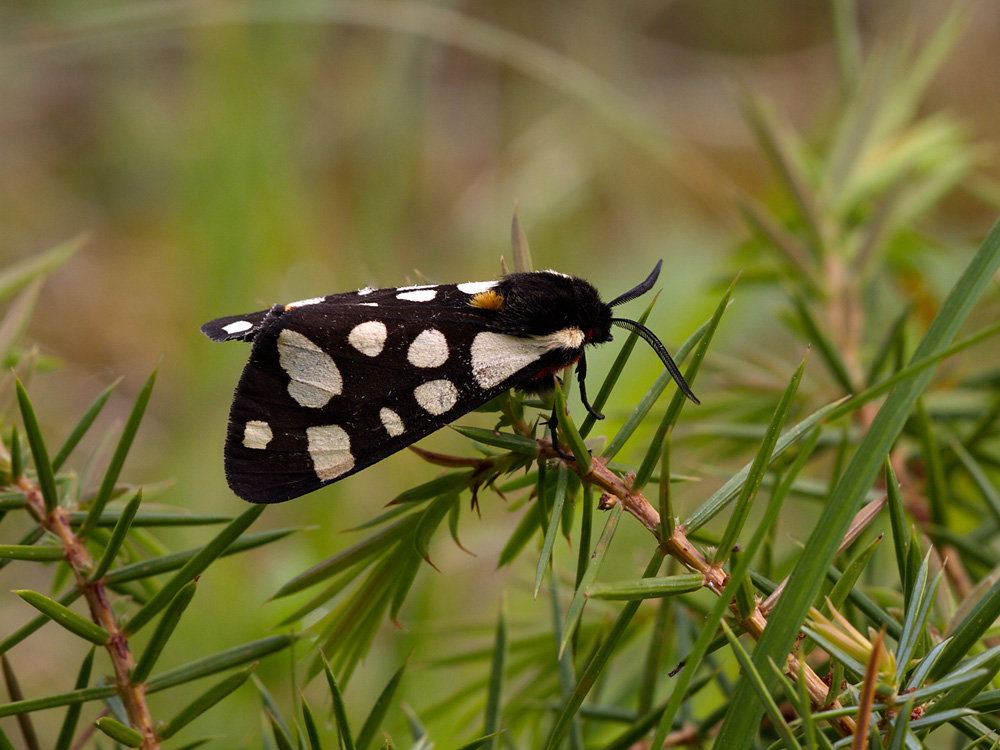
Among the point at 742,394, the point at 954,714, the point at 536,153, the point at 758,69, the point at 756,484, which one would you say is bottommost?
the point at 954,714

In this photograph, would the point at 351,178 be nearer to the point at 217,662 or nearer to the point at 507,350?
the point at 507,350

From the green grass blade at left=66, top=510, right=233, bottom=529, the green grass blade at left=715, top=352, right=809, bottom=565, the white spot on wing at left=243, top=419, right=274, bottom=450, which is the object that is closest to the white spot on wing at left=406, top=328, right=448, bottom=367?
the white spot on wing at left=243, top=419, right=274, bottom=450

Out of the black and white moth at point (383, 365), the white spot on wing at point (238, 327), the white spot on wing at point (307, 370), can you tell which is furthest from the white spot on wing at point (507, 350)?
the white spot on wing at point (238, 327)

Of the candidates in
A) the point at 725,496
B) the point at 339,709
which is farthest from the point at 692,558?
the point at 339,709

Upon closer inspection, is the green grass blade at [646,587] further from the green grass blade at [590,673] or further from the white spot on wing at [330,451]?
the white spot on wing at [330,451]

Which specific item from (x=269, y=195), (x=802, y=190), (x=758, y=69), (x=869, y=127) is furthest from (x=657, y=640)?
(x=758, y=69)

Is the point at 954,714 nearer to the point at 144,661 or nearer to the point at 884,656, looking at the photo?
the point at 884,656
